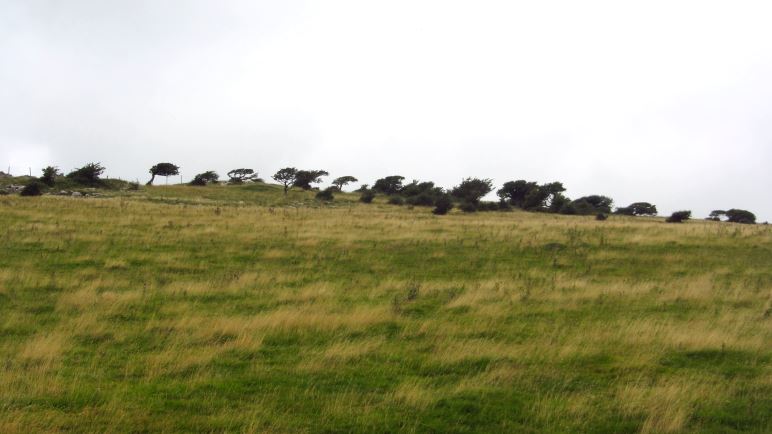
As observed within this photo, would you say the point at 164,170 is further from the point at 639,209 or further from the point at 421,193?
the point at 639,209

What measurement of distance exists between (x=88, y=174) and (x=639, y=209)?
66.9 m

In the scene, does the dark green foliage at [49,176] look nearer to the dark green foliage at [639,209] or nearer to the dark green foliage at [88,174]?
the dark green foliage at [88,174]

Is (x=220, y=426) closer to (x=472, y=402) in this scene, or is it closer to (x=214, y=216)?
(x=472, y=402)

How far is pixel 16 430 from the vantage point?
18.1ft

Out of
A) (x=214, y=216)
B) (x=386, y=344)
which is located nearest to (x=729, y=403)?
(x=386, y=344)

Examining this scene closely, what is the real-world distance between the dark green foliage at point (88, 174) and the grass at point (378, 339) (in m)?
44.1

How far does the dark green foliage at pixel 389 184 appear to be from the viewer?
83.4 m

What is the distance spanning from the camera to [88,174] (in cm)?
6134

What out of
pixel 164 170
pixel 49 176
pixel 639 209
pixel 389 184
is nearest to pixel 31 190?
pixel 49 176

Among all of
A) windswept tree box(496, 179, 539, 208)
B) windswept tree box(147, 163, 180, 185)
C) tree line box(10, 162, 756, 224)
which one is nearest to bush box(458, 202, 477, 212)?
tree line box(10, 162, 756, 224)

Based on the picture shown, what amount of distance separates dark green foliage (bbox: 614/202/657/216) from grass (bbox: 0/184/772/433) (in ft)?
191

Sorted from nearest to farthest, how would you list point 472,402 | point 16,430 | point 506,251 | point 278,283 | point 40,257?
1. point 16,430
2. point 472,402
3. point 278,283
4. point 40,257
5. point 506,251

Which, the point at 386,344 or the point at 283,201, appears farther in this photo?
the point at 283,201

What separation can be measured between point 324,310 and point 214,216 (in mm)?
21901
